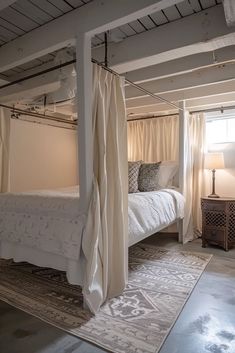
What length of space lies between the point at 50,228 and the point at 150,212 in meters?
1.11

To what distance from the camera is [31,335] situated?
61.3 inches

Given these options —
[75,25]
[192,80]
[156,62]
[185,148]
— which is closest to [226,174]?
[185,148]

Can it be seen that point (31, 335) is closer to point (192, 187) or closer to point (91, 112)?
point (91, 112)

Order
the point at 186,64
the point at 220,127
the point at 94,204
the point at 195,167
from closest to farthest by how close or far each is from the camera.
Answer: the point at 94,204, the point at 186,64, the point at 195,167, the point at 220,127

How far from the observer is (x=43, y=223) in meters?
2.05

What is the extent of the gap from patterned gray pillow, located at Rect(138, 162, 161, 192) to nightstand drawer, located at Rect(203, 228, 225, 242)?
0.90 m

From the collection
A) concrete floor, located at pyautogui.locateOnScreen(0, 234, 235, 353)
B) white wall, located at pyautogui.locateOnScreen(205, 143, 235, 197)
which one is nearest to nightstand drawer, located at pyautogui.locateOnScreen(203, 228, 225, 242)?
white wall, located at pyautogui.locateOnScreen(205, 143, 235, 197)

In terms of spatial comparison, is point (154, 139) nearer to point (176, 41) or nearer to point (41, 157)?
point (41, 157)

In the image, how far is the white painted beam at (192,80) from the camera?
2787 millimetres

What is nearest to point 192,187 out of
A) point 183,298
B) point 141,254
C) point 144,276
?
point 141,254

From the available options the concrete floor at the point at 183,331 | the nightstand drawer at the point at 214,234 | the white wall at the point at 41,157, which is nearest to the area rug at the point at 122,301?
the concrete floor at the point at 183,331

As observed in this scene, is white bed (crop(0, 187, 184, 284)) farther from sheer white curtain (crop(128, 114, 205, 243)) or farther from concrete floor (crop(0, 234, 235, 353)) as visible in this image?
sheer white curtain (crop(128, 114, 205, 243))

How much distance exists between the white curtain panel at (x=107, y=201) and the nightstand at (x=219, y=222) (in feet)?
5.79

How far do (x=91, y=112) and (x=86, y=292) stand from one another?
129 centimetres
